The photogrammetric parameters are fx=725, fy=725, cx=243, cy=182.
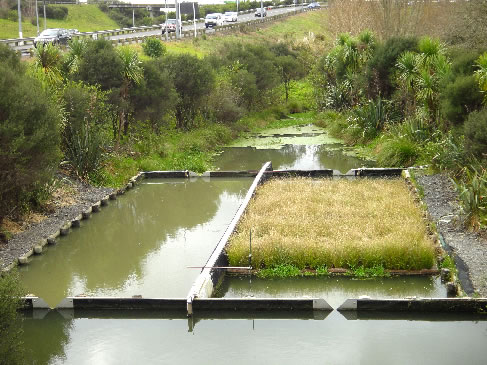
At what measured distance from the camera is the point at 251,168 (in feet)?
81.4

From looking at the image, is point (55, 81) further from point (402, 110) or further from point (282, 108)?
point (282, 108)

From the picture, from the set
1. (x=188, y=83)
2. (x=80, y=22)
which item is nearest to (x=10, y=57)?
(x=188, y=83)

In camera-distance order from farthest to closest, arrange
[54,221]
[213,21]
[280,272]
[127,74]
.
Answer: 1. [213,21]
2. [127,74]
3. [54,221]
4. [280,272]

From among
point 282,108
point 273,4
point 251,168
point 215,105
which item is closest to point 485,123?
point 251,168

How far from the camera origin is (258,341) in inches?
414

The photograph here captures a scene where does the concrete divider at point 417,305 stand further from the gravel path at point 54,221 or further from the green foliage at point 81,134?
the green foliage at point 81,134

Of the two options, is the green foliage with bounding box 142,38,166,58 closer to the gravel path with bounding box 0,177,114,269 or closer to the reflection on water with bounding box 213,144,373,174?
the reflection on water with bounding box 213,144,373,174

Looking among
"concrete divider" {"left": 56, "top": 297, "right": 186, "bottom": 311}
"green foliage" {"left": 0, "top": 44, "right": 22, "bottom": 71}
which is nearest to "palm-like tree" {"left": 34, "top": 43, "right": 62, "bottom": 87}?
"green foliage" {"left": 0, "top": 44, "right": 22, "bottom": 71}

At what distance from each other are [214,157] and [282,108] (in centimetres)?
1221

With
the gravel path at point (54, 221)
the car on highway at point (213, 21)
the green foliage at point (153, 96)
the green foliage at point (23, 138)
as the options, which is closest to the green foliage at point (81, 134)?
the gravel path at point (54, 221)

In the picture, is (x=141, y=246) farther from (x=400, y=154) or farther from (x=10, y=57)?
(x=400, y=154)

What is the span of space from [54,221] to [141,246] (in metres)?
2.42

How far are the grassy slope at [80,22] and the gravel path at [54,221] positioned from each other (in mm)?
39059

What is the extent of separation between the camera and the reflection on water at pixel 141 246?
43.0 feet
